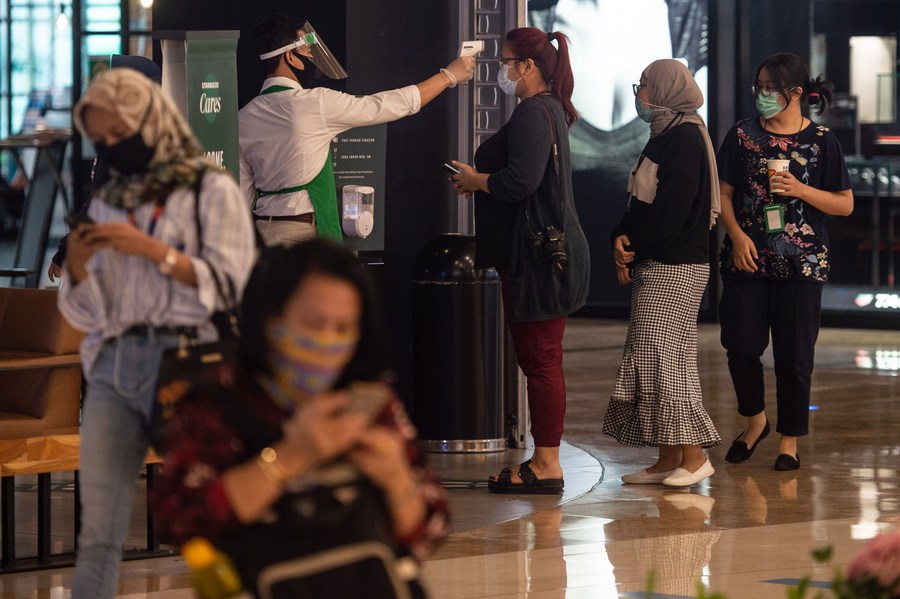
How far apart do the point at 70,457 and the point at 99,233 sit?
1.97 m

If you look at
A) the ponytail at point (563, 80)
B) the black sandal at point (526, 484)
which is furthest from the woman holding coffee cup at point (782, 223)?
the black sandal at point (526, 484)

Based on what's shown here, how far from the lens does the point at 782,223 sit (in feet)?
23.9

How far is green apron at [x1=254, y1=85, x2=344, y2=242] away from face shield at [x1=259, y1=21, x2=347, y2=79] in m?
0.14

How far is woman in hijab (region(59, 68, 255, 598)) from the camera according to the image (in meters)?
3.63

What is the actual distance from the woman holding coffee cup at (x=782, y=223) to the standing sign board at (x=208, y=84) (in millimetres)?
2417

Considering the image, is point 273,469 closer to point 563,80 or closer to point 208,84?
point 208,84

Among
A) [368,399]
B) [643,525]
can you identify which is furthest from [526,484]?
[368,399]

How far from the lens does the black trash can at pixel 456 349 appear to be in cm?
804

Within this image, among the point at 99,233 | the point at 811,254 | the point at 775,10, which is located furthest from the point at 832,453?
the point at 775,10

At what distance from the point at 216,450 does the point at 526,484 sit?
4.41 m

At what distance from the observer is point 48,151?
50.9 feet

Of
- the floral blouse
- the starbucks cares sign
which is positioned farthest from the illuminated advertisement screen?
the floral blouse

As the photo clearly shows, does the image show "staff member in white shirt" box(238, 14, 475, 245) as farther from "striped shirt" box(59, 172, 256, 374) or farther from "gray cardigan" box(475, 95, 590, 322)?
"striped shirt" box(59, 172, 256, 374)

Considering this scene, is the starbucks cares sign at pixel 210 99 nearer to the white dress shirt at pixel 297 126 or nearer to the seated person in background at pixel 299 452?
the white dress shirt at pixel 297 126
